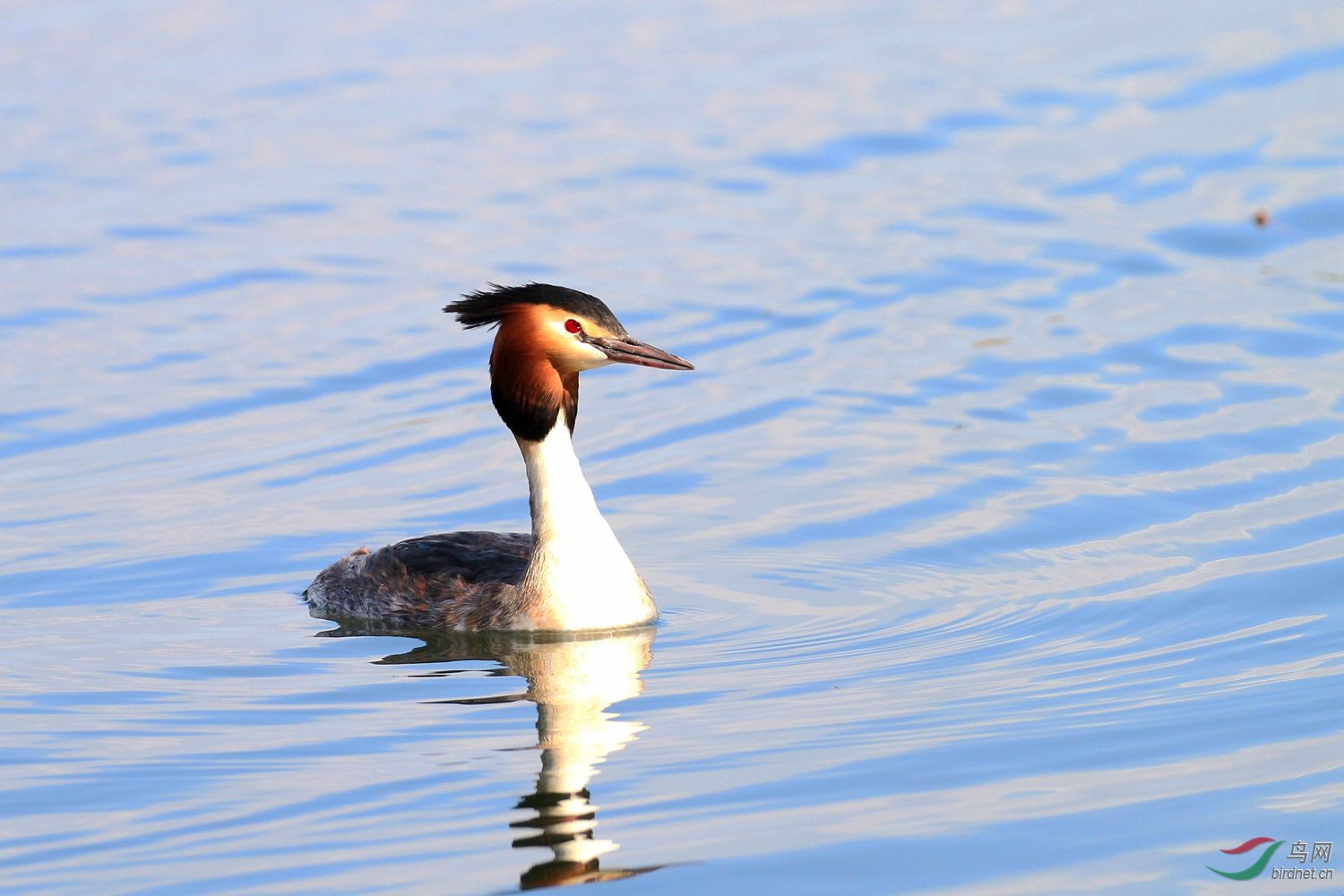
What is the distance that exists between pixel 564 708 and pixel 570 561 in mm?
1367

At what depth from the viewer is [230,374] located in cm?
1569

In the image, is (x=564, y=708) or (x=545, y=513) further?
(x=545, y=513)

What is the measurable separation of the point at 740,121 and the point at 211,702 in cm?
1606

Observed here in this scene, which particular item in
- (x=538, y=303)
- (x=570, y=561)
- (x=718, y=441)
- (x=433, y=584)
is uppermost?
(x=718, y=441)

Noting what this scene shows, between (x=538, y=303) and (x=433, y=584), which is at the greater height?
(x=538, y=303)

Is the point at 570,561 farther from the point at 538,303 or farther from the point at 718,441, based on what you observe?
the point at 718,441

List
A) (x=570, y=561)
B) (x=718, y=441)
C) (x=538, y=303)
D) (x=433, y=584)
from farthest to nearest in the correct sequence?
(x=718, y=441), (x=433, y=584), (x=570, y=561), (x=538, y=303)

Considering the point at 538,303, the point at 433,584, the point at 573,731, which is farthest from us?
the point at 433,584

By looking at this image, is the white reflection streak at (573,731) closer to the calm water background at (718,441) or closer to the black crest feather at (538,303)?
the calm water background at (718,441)

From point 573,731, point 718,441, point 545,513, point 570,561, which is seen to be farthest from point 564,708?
point 718,441

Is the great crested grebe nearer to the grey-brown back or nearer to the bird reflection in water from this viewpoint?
the grey-brown back

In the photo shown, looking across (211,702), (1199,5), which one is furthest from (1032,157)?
(211,702)

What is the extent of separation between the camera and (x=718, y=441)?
13656mm

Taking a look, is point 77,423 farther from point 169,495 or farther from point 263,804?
point 263,804
